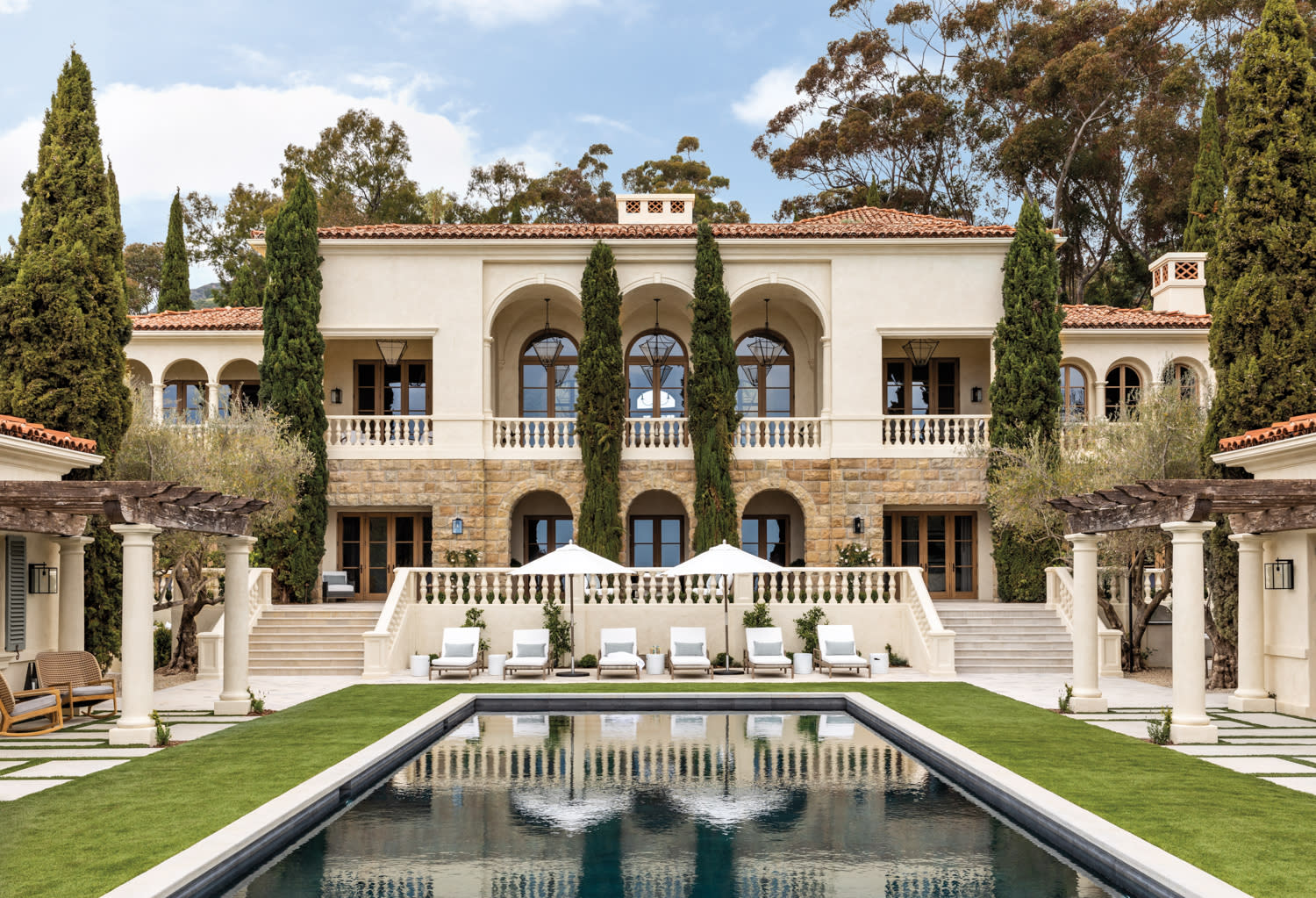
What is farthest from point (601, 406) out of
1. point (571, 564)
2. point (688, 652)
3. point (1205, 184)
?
point (1205, 184)

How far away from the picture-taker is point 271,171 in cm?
4641

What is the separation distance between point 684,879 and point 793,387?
22.2m

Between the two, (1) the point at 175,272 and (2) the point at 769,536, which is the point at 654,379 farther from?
(1) the point at 175,272

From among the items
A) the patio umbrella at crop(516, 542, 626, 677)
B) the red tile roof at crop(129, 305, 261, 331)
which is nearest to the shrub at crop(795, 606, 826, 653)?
the patio umbrella at crop(516, 542, 626, 677)

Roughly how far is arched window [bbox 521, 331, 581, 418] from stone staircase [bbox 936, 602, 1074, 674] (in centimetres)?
1111

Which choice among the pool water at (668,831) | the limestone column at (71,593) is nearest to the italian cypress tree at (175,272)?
the limestone column at (71,593)

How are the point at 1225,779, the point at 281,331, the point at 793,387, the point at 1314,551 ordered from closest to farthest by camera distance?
the point at 1225,779
the point at 1314,551
the point at 281,331
the point at 793,387

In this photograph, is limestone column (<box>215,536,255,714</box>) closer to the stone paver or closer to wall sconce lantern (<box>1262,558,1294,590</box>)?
the stone paver

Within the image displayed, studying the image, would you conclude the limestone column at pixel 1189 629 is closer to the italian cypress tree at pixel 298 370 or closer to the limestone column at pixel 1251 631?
the limestone column at pixel 1251 631

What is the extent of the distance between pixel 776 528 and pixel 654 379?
5.01m

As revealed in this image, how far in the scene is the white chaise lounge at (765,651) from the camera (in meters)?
20.7

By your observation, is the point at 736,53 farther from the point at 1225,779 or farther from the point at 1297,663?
the point at 1225,779

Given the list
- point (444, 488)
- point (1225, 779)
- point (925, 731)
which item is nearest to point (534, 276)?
point (444, 488)

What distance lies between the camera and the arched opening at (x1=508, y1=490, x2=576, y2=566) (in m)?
28.9
